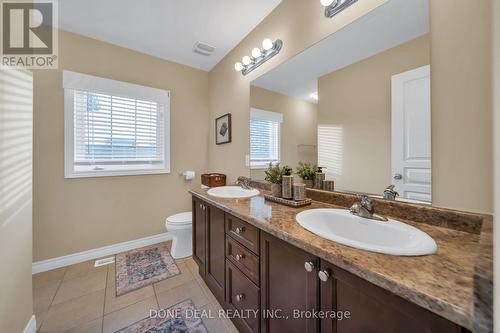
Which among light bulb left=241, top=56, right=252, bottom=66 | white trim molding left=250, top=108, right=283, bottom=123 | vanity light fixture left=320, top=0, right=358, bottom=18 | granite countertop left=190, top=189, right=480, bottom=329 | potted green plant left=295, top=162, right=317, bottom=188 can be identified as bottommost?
granite countertop left=190, top=189, right=480, bottom=329

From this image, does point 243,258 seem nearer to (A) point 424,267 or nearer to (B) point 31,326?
(A) point 424,267

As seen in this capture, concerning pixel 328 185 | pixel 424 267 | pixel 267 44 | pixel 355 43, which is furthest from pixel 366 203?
pixel 267 44

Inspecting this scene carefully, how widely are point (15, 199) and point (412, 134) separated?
2153mm

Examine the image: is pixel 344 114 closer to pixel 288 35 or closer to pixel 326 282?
pixel 288 35

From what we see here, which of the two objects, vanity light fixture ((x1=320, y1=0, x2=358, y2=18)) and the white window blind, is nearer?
vanity light fixture ((x1=320, y1=0, x2=358, y2=18))

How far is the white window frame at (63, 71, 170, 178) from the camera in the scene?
1.98 metres

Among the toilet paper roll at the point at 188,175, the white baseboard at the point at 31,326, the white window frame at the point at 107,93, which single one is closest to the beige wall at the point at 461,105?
the white baseboard at the point at 31,326

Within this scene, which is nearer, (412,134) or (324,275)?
(324,275)

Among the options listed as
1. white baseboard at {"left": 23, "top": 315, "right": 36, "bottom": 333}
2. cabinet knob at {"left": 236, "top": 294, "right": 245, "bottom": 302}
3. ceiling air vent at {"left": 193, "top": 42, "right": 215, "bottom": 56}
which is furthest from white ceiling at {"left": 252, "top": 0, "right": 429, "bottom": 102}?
white baseboard at {"left": 23, "top": 315, "right": 36, "bottom": 333}

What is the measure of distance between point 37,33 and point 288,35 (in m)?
2.39

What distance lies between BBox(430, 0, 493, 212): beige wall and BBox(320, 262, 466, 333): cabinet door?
604mm

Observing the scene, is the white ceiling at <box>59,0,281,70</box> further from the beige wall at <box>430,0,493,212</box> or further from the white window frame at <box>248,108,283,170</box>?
the beige wall at <box>430,0,493,212</box>

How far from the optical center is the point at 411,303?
0.49 m

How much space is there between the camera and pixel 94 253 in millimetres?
2129
